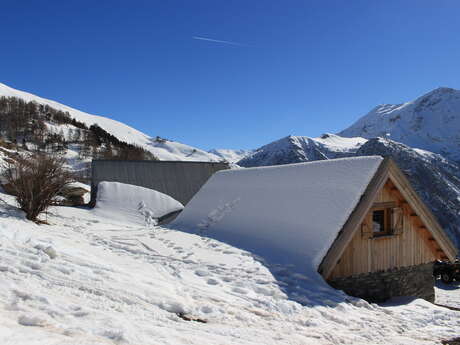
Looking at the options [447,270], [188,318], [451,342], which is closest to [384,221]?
[451,342]

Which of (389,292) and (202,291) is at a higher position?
(202,291)

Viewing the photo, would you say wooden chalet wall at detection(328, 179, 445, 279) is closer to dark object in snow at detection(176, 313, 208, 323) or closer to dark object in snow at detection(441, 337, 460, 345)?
dark object in snow at detection(441, 337, 460, 345)

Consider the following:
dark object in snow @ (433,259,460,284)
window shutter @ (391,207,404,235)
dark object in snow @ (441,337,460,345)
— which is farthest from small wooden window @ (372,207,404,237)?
dark object in snow @ (433,259,460,284)

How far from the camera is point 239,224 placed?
11180 millimetres

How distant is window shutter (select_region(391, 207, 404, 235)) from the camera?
30.7 feet

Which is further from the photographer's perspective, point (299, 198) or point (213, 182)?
point (213, 182)

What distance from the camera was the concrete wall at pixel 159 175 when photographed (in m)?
23.4

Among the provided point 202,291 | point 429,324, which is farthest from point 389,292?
point 202,291

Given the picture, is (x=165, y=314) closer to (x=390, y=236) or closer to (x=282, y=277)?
(x=282, y=277)

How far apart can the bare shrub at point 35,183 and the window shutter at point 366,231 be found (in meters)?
8.87

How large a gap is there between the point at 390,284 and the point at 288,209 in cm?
340

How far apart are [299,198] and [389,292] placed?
11.5ft

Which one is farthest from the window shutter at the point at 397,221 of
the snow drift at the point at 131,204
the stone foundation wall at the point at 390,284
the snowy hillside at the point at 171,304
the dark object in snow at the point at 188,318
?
the snow drift at the point at 131,204

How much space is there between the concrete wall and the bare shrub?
12150 millimetres
